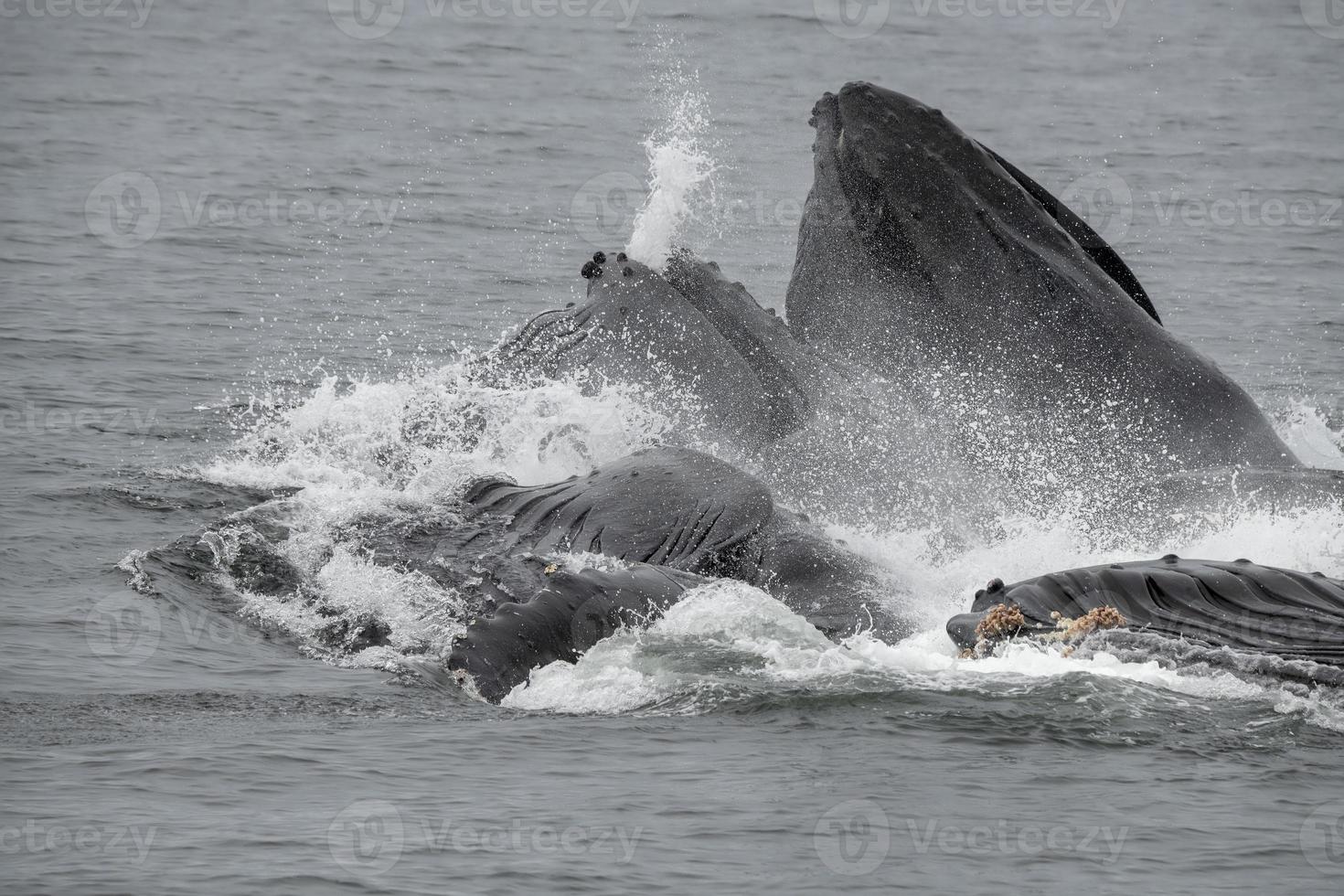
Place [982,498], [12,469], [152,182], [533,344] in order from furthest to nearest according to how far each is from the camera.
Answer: [152,182] < [12,469] < [533,344] < [982,498]

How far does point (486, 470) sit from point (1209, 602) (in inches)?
245

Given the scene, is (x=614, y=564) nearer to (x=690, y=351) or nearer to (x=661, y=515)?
(x=661, y=515)

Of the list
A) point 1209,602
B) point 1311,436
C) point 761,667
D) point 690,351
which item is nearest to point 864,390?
point 690,351

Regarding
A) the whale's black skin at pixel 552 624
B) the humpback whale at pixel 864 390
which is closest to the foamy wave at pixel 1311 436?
Result: the humpback whale at pixel 864 390

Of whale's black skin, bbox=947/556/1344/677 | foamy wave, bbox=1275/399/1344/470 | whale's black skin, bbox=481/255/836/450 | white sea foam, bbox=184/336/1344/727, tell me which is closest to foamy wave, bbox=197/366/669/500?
white sea foam, bbox=184/336/1344/727

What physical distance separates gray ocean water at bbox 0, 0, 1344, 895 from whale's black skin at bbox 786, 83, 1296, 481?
3.78 ft

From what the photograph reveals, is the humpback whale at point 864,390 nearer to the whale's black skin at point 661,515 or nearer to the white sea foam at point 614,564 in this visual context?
the whale's black skin at point 661,515

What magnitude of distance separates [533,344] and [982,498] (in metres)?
4.17

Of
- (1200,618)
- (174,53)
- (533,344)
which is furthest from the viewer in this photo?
(174,53)

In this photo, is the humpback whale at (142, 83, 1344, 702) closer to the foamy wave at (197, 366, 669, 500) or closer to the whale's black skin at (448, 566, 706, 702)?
the whale's black skin at (448, 566, 706, 702)

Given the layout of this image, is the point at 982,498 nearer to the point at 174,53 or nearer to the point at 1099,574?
the point at 1099,574

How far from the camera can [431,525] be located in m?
13.2

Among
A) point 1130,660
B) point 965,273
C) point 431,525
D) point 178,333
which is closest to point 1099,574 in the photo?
point 1130,660

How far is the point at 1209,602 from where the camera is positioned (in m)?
Answer: 9.86
